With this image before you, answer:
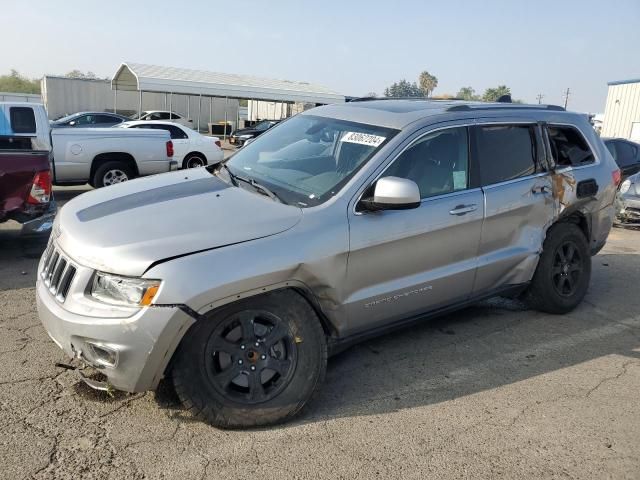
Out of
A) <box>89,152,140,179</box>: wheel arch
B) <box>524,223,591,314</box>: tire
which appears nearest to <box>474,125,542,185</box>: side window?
<box>524,223,591,314</box>: tire

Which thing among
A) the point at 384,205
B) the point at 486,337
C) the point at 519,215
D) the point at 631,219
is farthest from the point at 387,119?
the point at 631,219

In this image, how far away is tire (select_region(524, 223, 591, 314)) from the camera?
475 centimetres

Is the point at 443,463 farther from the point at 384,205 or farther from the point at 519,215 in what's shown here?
the point at 519,215

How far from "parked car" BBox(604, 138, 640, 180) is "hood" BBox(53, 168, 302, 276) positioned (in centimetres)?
897

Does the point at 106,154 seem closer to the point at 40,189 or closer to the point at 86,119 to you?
the point at 40,189

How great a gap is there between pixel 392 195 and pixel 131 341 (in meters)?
1.65

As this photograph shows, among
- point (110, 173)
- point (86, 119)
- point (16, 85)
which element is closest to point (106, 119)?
point (86, 119)

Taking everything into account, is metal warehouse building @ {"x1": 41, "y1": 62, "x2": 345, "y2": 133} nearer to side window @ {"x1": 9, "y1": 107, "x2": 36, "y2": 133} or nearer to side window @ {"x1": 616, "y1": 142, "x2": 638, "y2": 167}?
side window @ {"x1": 9, "y1": 107, "x2": 36, "y2": 133}

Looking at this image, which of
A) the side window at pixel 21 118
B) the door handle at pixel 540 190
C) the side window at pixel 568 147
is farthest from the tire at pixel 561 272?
the side window at pixel 21 118

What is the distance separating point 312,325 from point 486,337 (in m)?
1.97

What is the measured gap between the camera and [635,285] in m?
6.23

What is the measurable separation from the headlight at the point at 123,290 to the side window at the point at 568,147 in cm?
363

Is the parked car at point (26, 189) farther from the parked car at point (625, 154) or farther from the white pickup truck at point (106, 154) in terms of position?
the parked car at point (625, 154)

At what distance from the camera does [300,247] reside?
3082mm
